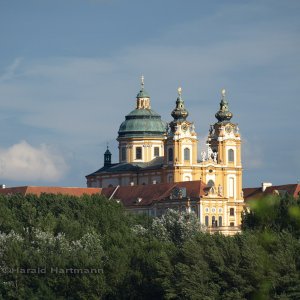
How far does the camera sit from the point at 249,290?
84.1 meters

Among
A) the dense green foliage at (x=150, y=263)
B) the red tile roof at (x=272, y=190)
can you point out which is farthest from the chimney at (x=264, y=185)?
the dense green foliage at (x=150, y=263)

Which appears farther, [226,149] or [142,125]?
[142,125]

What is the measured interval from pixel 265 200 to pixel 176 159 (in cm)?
11167

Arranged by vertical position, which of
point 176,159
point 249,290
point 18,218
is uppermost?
point 176,159

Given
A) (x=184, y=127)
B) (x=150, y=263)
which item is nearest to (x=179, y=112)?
(x=184, y=127)

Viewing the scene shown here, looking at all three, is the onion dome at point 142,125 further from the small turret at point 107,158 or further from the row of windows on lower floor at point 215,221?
the row of windows on lower floor at point 215,221

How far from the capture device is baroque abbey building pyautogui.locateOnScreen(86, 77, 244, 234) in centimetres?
16525

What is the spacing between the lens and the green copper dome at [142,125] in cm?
18750

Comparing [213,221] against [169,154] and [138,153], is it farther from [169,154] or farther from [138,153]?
[138,153]

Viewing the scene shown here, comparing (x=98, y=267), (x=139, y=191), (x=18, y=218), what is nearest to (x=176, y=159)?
(x=139, y=191)

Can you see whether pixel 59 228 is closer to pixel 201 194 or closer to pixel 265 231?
pixel 265 231

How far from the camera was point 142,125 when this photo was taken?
18762 cm

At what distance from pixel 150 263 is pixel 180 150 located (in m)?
83.2

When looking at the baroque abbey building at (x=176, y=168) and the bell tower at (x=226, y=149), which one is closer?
the baroque abbey building at (x=176, y=168)
